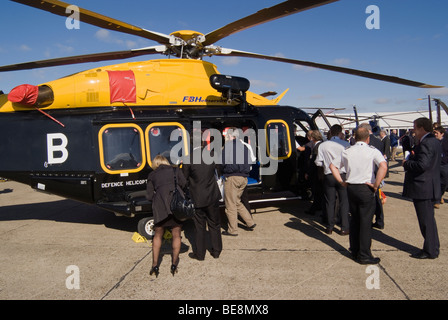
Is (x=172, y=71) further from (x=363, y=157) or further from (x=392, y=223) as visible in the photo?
(x=392, y=223)

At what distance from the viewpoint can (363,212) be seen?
4070 millimetres

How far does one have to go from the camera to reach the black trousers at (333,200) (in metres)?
5.42

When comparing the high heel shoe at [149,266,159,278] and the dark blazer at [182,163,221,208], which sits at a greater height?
the dark blazer at [182,163,221,208]

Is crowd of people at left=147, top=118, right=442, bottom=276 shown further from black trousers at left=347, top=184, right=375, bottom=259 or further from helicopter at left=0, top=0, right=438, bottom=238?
helicopter at left=0, top=0, right=438, bottom=238

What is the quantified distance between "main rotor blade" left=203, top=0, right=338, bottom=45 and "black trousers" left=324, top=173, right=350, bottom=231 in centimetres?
271

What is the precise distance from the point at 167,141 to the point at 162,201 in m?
2.09

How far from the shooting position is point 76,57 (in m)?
5.73

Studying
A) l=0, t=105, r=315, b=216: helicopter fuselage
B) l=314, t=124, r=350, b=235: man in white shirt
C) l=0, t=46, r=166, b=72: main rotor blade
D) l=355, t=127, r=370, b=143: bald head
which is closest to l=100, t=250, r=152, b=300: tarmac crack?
l=0, t=105, r=315, b=216: helicopter fuselage

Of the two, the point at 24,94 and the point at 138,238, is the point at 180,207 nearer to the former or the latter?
the point at 138,238

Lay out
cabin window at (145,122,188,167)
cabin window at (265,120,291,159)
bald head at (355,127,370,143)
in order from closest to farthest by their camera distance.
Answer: bald head at (355,127,370,143), cabin window at (145,122,188,167), cabin window at (265,120,291,159)

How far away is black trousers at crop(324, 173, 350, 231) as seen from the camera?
17.8ft

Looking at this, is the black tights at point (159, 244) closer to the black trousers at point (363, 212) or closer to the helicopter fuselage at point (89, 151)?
the helicopter fuselage at point (89, 151)
